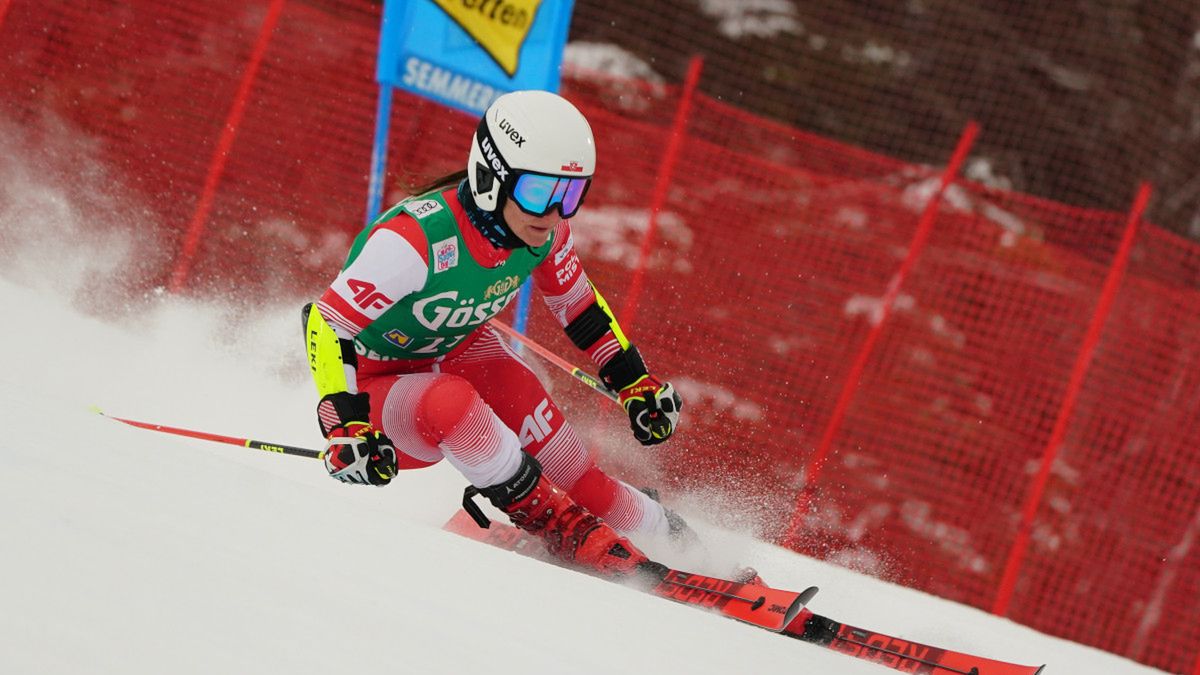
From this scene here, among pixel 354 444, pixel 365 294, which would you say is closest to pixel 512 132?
pixel 365 294

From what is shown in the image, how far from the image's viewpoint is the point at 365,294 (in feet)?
11.4

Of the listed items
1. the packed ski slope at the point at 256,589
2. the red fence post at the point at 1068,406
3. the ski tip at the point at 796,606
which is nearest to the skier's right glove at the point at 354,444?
the packed ski slope at the point at 256,589

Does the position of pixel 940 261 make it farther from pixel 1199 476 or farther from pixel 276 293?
pixel 276 293

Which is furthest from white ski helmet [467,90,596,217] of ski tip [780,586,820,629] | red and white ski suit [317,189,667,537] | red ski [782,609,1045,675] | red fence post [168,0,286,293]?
red fence post [168,0,286,293]

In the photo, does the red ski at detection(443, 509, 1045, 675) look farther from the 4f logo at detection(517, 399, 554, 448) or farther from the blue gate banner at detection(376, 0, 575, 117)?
the blue gate banner at detection(376, 0, 575, 117)

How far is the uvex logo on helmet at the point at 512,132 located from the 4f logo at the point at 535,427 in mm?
966

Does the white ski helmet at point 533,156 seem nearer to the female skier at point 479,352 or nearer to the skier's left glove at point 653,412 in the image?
the female skier at point 479,352

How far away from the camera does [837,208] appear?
7.63 m

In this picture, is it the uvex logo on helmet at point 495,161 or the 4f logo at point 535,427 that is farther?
the 4f logo at point 535,427

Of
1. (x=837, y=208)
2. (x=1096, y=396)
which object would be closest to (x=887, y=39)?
(x=837, y=208)

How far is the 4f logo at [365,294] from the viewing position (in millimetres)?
3457

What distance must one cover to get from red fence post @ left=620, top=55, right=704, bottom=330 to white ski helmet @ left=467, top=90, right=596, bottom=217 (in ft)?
9.94

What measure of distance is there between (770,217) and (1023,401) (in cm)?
185

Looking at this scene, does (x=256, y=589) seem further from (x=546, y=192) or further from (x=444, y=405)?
(x=546, y=192)
